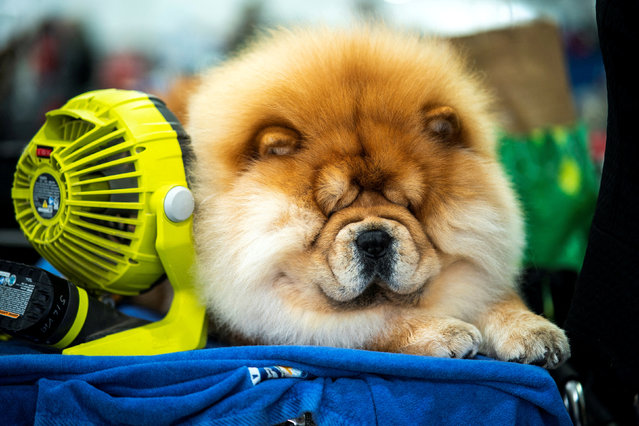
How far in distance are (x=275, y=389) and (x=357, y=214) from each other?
30 cm

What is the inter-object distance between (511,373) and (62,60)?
7.91ft

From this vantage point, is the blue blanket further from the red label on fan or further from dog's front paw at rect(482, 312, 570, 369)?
the red label on fan

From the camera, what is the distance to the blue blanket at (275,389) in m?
0.68

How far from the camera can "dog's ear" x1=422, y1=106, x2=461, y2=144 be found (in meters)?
0.90

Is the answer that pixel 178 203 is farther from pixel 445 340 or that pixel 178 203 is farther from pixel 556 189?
pixel 556 189

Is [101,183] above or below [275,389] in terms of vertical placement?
above

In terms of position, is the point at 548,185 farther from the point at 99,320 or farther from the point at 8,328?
the point at 8,328

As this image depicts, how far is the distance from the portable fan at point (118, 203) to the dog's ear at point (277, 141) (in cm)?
15

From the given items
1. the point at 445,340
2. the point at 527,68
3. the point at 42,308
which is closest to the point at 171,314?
the point at 42,308

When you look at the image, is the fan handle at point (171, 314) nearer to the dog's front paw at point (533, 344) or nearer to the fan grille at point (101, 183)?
the fan grille at point (101, 183)

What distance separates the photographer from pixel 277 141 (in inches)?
34.0

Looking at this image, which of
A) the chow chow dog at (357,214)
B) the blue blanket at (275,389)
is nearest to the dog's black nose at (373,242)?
the chow chow dog at (357,214)

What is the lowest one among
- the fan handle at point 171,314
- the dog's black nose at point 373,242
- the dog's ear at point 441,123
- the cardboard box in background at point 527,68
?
the fan handle at point 171,314

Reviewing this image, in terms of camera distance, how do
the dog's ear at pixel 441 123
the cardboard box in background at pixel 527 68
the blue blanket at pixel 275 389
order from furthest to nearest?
the cardboard box in background at pixel 527 68 < the dog's ear at pixel 441 123 < the blue blanket at pixel 275 389
